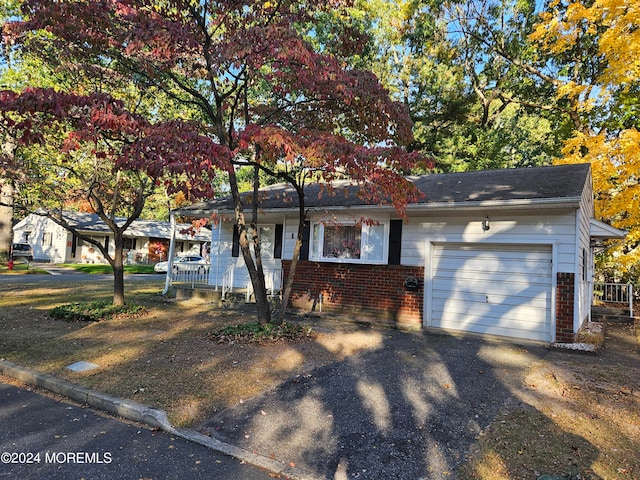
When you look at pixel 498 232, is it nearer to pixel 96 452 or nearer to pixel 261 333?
pixel 261 333

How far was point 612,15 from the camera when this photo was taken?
33.7ft

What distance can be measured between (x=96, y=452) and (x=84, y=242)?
33624mm

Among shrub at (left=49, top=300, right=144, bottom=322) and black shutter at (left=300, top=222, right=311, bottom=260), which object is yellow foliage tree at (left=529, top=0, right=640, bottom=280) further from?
shrub at (left=49, top=300, right=144, bottom=322)

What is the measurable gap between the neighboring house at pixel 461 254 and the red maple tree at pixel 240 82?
1.94 m

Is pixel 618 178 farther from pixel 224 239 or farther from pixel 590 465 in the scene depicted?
pixel 224 239

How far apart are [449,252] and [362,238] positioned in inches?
83.6

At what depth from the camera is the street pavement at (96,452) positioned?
10.5 ft

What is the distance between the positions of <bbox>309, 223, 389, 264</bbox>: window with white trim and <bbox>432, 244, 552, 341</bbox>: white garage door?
4.41 ft

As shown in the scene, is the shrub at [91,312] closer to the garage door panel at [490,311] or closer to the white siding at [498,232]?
the white siding at [498,232]

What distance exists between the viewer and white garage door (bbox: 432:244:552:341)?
811 centimetres

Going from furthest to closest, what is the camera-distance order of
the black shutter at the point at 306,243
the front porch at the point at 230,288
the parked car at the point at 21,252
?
the parked car at the point at 21,252, the front porch at the point at 230,288, the black shutter at the point at 306,243

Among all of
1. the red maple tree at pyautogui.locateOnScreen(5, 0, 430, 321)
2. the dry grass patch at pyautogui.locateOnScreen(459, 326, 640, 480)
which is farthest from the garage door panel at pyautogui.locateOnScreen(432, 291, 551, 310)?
the red maple tree at pyautogui.locateOnScreen(5, 0, 430, 321)

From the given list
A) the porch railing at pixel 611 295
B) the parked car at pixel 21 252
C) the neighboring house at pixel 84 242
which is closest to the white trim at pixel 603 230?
the porch railing at pixel 611 295

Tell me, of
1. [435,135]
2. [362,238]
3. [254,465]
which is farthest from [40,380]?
[435,135]
